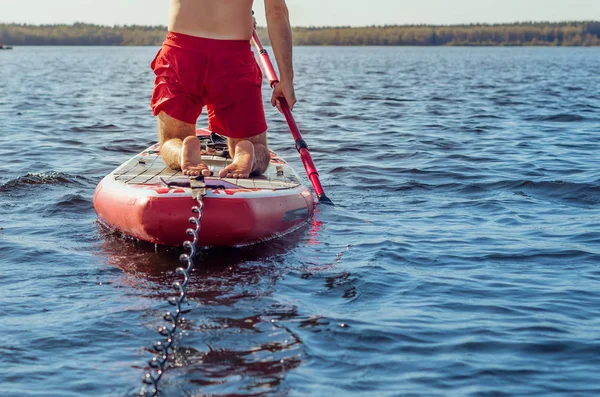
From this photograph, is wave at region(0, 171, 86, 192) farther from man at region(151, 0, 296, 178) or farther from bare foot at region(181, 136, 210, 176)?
bare foot at region(181, 136, 210, 176)

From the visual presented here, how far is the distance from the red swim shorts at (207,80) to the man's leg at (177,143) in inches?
2.1

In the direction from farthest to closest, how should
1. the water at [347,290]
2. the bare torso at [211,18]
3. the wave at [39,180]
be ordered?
the wave at [39,180]
the bare torso at [211,18]
the water at [347,290]

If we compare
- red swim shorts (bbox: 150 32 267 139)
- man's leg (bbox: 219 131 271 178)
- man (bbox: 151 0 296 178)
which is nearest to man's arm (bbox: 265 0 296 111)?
man (bbox: 151 0 296 178)

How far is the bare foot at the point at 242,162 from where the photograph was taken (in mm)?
6297

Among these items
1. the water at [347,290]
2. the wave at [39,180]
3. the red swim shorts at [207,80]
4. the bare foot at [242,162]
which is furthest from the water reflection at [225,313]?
the wave at [39,180]

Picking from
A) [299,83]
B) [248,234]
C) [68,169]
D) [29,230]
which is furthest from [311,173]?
[299,83]

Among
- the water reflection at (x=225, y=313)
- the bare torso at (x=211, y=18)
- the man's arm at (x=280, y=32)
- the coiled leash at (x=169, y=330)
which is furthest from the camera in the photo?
the man's arm at (x=280, y=32)

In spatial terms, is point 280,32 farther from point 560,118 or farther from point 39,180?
point 560,118

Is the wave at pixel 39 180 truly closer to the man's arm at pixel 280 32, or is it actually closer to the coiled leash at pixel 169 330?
the man's arm at pixel 280 32

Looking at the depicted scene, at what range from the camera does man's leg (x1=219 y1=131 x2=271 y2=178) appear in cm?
631

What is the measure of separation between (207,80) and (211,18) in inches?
17.1

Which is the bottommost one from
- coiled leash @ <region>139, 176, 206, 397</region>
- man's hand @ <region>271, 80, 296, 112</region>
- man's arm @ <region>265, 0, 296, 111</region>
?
coiled leash @ <region>139, 176, 206, 397</region>

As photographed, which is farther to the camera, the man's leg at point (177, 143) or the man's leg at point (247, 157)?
the man's leg at point (247, 157)

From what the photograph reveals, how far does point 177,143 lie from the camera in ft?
20.9
